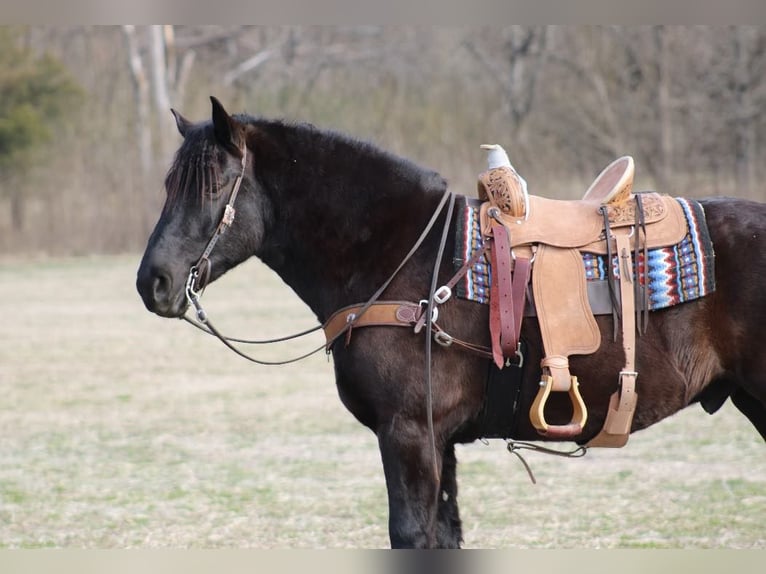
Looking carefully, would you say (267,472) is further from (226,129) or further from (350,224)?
(226,129)

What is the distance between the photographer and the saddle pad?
3559 millimetres

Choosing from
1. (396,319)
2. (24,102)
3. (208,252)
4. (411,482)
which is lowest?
(411,482)

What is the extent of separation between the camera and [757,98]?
85.5 feet

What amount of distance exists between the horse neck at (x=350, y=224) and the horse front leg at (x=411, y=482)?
52 cm

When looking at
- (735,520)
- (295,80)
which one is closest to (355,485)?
(735,520)

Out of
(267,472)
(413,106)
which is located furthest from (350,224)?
(413,106)

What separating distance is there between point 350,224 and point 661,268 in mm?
1123

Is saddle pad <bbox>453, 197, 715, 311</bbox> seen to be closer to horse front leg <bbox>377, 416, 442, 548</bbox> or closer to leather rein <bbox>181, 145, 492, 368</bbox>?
leather rein <bbox>181, 145, 492, 368</bbox>

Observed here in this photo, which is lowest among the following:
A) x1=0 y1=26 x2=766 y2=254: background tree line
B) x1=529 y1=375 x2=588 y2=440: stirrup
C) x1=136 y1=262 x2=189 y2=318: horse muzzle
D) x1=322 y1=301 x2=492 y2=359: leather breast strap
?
x1=529 y1=375 x2=588 y2=440: stirrup

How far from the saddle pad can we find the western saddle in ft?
0.09

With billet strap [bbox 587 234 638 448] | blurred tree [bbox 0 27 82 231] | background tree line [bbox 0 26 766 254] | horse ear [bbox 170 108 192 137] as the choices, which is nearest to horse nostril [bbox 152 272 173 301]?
horse ear [bbox 170 108 192 137]

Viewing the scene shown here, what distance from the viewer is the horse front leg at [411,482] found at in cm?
341

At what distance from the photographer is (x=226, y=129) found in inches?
138

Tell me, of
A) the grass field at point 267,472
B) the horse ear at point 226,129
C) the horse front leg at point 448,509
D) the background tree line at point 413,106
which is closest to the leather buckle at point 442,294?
the horse front leg at point 448,509
